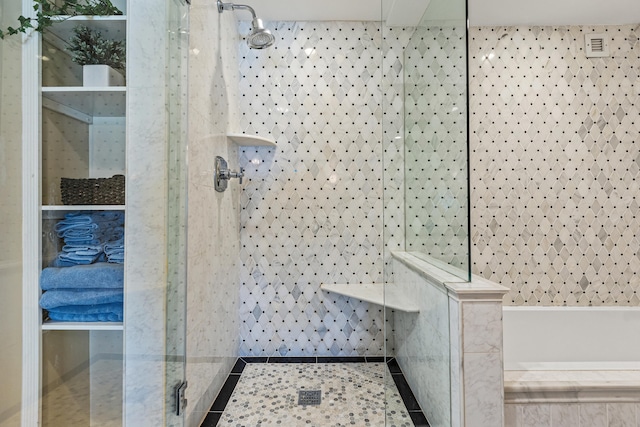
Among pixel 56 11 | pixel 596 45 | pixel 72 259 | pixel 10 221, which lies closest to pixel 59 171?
pixel 10 221

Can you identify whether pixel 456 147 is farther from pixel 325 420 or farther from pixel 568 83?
pixel 568 83

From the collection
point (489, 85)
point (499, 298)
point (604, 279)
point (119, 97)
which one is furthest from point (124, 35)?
point (604, 279)

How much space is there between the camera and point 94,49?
1132 millimetres

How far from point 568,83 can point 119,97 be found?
2.75m

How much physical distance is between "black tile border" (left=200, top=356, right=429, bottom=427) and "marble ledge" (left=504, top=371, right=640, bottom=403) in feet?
1.60

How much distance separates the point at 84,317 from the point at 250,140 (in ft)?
4.32

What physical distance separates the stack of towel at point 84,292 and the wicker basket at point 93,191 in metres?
0.24

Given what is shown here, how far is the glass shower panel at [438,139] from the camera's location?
1.18 metres

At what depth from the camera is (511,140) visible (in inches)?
83.7

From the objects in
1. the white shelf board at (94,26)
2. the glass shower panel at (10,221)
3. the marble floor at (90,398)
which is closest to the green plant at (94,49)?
the white shelf board at (94,26)

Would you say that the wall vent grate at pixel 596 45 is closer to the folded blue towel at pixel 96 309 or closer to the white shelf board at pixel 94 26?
the white shelf board at pixel 94 26

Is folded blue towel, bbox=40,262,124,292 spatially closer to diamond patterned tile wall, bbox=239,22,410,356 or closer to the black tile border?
the black tile border

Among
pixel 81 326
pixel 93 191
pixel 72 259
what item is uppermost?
pixel 93 191

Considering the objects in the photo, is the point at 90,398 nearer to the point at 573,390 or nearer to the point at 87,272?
the point at 87,272
